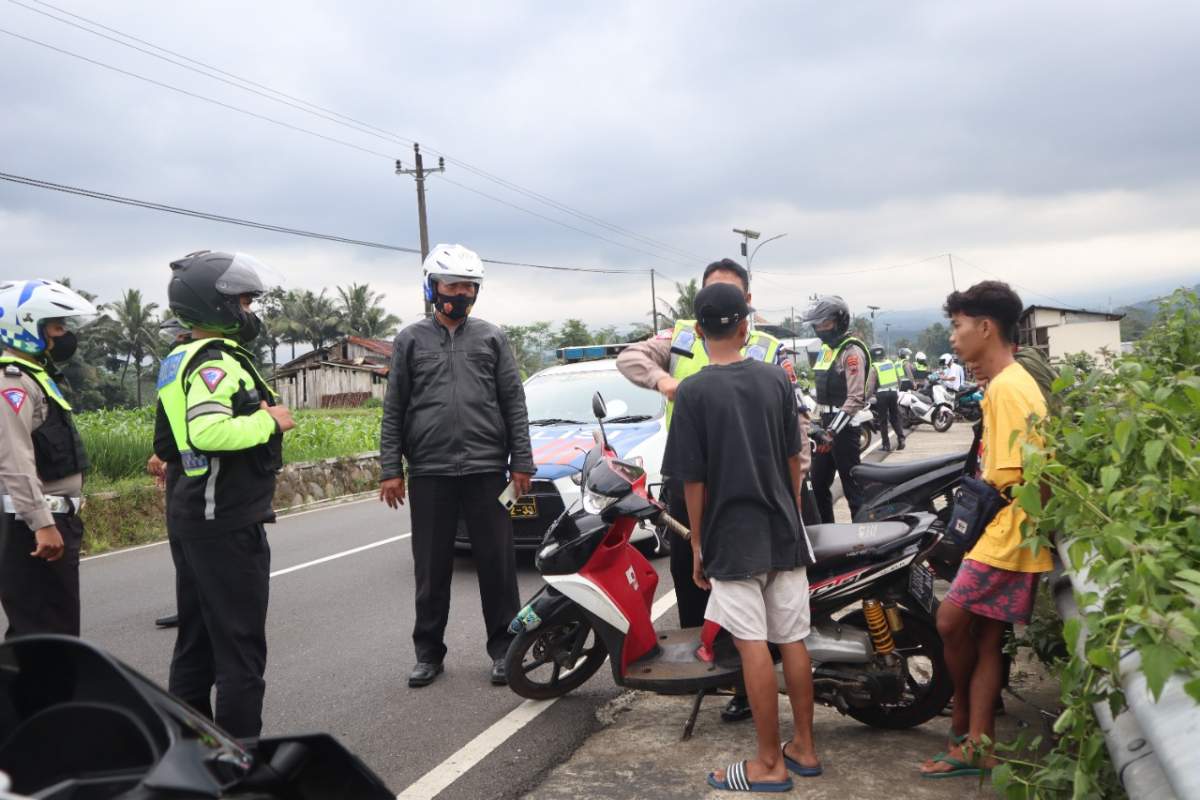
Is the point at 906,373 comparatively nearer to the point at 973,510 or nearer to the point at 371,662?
the point at 371,662

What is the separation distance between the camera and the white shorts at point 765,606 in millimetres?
3414

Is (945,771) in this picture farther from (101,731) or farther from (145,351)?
(145,351)

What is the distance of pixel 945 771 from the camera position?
3.38 metres

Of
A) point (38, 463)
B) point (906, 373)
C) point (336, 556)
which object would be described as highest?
point (38, 463)

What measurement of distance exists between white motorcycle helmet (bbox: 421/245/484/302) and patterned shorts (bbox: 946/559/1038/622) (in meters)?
2.71

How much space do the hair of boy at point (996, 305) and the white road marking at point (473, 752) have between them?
252 centimetres

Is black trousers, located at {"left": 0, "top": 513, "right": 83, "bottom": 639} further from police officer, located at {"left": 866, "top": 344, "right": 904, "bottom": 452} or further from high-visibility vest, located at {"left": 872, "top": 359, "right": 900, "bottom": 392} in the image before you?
high-visibility vest, located at {"left": 872, "top": 359, "right": 900, "bottom": 392}

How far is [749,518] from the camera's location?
3.38 meters

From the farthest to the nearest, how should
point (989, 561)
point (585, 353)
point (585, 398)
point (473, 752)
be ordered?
1. point (585, 353)
2. point (585, 398)
3. point (473, 752)
4. point (989, 561)

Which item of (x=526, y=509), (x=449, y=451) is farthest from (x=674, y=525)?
(x=526, y=509)

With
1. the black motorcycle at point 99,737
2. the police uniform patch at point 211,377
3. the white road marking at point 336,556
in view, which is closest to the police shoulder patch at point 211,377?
the police uniform patch at point 211,377

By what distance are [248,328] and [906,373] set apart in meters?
22.6

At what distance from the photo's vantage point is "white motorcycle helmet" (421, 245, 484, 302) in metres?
4.73

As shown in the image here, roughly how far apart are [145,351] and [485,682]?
7296 centimetres
